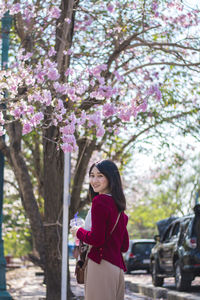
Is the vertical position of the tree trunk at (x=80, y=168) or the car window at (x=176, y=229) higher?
the tree trunk at (x=80, y=168)

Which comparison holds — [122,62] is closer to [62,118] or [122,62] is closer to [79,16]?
[79,16]

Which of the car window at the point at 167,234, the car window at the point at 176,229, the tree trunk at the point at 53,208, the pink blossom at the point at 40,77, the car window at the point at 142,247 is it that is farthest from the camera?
the car window at the point at 142,247

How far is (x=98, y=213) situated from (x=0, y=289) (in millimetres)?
6020

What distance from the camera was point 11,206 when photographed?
87.2 feet

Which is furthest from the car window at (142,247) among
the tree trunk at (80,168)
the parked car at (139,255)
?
the tree trunk at (80,168)

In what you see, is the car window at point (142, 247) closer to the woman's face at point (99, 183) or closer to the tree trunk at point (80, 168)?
the tree trunk at point (80, 168)

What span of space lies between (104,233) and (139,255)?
63.3ft

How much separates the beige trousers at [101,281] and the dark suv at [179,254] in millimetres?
6434

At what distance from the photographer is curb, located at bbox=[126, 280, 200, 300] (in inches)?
421

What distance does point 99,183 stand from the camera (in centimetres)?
477

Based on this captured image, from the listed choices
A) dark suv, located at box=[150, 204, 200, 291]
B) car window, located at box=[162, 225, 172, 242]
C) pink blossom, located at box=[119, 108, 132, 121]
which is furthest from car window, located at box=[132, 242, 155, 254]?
pink blossom, located at box=[119, 108, 132, 121]

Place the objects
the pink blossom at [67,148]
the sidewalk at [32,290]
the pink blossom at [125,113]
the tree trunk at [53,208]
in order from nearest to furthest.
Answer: the pink blossom at [67,148], the pink blossom at [125,113], the tree trunk at [53,208], the sidewalk at [32,290]

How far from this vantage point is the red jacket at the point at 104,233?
4473 millimetres

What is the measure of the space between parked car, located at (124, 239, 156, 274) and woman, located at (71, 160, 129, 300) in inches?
742
